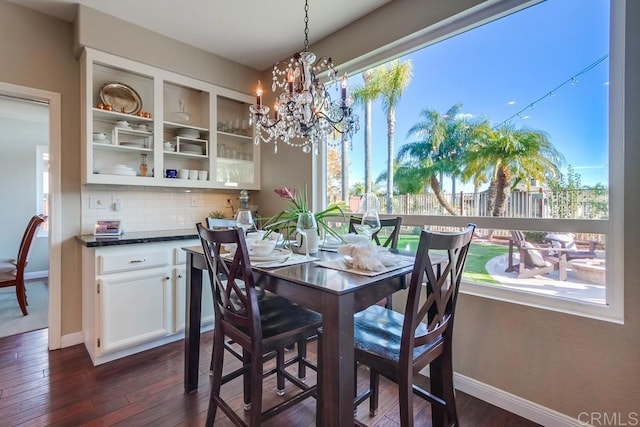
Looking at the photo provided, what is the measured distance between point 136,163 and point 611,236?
3.57 metres

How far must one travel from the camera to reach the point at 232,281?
1.34 metres

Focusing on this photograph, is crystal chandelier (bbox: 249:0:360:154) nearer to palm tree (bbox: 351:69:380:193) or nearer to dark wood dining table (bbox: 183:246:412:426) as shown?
palm tree (bbox: 351:69:380:193)

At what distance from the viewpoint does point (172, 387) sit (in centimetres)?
195

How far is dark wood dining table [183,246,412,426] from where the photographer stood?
103cm

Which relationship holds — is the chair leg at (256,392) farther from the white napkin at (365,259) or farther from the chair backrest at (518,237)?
the chair backrest at (518,237)

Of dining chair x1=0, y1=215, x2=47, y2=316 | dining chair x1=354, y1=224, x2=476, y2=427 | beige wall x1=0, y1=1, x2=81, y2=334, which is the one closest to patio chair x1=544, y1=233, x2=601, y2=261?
dining chair x1=354, y1=224, x2=476, y2=427

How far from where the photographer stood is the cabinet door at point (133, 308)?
2184 millimetres

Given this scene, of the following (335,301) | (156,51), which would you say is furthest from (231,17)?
(335,301)

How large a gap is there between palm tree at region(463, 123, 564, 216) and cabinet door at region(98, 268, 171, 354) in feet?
8.15

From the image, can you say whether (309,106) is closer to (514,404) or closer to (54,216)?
(514,404)

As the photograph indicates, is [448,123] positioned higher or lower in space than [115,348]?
higher

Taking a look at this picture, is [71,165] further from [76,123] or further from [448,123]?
[448,123]

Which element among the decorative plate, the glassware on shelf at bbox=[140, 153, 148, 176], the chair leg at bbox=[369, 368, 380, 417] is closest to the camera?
the chair leg at bbox=[369, 368, 380, 417]

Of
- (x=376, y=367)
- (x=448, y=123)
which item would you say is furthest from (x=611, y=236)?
(x=376, y=367)
